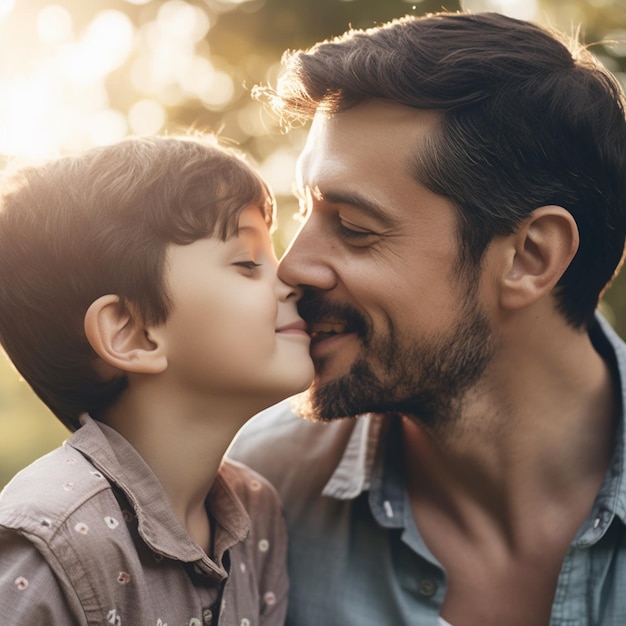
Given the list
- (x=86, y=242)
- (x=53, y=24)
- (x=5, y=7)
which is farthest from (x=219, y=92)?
(x=86, y=242)

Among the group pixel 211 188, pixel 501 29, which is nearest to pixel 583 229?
pixel 501 29

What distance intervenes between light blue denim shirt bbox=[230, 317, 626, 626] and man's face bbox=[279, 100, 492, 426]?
29 centimetres

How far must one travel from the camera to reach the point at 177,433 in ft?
6.90

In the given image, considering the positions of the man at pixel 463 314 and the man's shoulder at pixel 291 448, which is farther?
the man's shoulder at pixel 291 448

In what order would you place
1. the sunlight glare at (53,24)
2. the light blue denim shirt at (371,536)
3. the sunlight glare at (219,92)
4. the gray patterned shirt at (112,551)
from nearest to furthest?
the gray patterned shirt at (112,551) → the light blue denim shirt at (371,536) → the sunlight glare at (53,24) → the sunlight glare at (219,92)

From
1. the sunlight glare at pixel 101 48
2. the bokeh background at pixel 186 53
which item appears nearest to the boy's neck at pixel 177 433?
the bokeh background at pixel 186 53

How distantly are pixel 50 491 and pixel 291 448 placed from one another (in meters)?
1.12

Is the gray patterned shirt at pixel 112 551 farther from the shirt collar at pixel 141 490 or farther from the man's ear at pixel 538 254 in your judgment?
the man's ear at pixel 538 254

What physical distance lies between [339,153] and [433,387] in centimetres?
73

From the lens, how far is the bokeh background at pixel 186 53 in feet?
19.0

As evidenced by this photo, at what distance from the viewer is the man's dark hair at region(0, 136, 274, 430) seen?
2.03 metres

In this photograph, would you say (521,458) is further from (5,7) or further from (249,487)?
(5,7)

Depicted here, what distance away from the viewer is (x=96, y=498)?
73.0 inches

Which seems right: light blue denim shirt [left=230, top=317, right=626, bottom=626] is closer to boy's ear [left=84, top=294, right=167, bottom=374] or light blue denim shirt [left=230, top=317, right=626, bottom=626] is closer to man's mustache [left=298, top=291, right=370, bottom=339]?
man's mustache [left=298, top=291, right=370, bottom=339]
